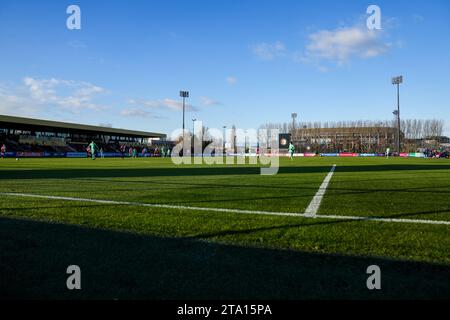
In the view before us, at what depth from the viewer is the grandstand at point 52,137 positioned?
5440 cm

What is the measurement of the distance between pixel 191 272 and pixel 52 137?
2702 inches

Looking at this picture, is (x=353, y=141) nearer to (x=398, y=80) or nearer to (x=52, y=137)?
(x=398, y=80)

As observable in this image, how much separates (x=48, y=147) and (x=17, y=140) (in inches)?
217

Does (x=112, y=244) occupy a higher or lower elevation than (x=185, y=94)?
lower

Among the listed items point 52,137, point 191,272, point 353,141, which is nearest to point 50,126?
point 52,137

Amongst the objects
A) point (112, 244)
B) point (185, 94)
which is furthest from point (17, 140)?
point (112, 244)

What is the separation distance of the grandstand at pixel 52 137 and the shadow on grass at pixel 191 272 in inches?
2122

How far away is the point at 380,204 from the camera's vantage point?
645 cm

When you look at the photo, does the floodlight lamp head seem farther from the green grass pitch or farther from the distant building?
the green grass pitch

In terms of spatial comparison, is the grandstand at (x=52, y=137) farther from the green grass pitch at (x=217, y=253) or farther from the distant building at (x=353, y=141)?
the green grass pitch at (x=217, y=253)

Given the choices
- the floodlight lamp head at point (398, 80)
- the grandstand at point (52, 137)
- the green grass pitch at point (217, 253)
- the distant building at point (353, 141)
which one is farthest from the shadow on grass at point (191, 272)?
the distant building at point (353, 141)

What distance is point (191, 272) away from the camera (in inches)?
115

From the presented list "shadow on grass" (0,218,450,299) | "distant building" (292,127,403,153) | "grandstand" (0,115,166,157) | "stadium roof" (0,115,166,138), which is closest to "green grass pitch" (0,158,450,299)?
"shadow on grass" (0,218,450,299)
